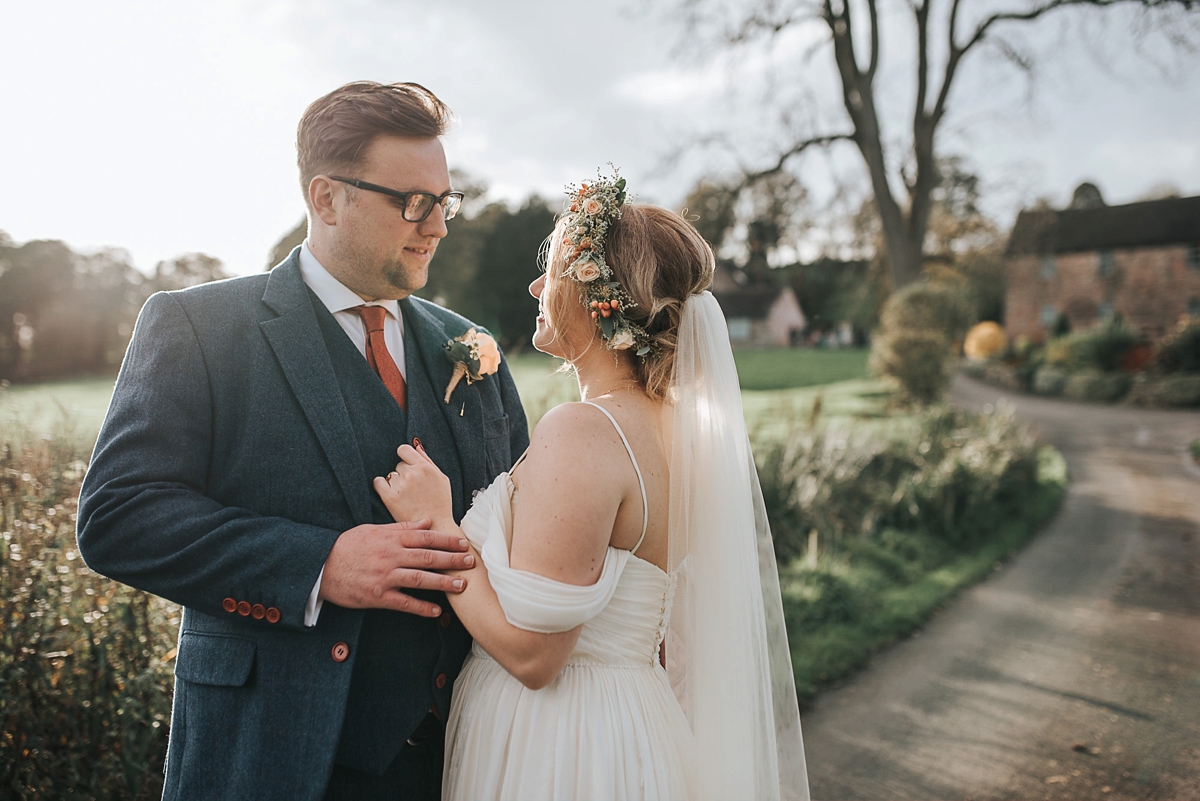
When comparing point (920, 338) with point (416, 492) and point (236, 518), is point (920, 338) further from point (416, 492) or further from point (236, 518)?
point (236, 518)

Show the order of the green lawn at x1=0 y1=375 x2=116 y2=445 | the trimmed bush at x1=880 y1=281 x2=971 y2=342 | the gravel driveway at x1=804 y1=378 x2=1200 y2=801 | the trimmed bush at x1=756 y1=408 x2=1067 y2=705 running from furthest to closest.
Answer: the trimmed bush at x1=880 y1=281 x2=971 y2=342
the trimmed bush at x1=756 y1=408 x2=1067 y2=705
the green lawn at x1=0 y1=375 x2=116 y2=445
the gravel driveway at x1=804 y1=378 x2=1200 y2=801

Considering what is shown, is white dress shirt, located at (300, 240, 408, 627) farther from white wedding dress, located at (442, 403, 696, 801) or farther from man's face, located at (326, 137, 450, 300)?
white wedding dress, located at (442, 403, 696, 801)

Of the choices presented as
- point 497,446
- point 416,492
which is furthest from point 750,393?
point 416,492

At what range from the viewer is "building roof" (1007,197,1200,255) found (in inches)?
1355

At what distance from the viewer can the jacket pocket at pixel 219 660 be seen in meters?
1.86

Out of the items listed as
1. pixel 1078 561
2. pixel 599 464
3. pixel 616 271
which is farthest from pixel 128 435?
pixel 1078 561

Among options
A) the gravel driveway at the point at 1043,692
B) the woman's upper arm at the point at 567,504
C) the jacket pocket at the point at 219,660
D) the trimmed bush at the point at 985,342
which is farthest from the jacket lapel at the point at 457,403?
the trimmed bush at the point at 985,342

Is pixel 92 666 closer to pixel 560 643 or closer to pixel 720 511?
pixel 560 643

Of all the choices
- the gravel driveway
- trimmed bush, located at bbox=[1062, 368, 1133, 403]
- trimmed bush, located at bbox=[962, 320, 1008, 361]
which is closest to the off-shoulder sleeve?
the gravel driveway

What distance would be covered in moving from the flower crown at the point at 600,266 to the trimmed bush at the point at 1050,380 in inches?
1038

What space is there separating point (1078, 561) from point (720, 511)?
7.52m

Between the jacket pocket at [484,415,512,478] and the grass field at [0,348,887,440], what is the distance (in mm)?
260

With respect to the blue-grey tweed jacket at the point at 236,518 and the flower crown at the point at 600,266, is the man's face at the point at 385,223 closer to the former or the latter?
the blue-grey tweed jacket at the point at 236,518

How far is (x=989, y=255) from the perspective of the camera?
35.1 meters
